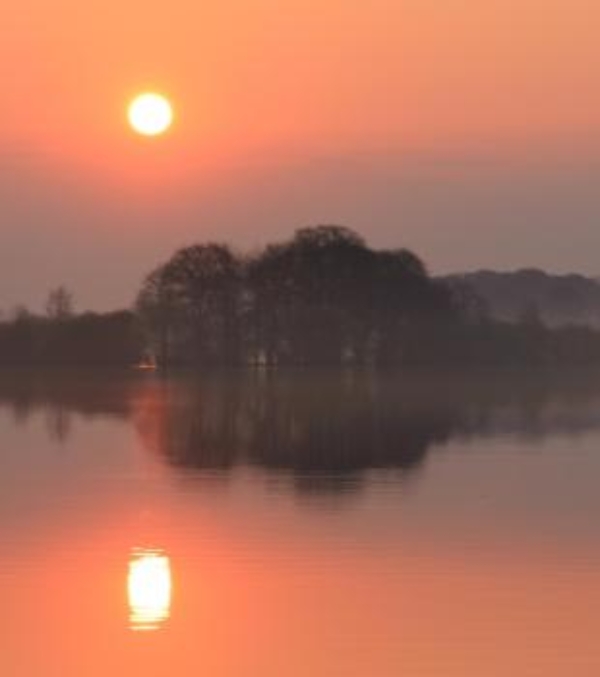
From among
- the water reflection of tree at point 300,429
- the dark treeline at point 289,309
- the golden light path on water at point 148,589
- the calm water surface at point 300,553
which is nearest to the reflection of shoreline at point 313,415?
the water reflection of tree at point 300,429

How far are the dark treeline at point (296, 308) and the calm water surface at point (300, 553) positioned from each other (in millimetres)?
55227

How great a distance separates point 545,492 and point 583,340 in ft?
267

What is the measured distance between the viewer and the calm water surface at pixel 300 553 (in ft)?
39.0

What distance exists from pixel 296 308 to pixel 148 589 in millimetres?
76245

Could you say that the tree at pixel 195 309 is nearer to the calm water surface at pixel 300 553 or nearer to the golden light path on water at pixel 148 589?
the calm water surface at pixel 300 553

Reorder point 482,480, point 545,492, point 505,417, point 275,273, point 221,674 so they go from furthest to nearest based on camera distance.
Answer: point 275,273 → point 505,417 → point 482,480 → point 545,492 → point 221,674

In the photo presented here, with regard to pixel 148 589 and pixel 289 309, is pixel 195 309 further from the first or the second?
pixel 148 589

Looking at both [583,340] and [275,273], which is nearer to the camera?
[275,273]

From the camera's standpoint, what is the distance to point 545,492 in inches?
→ 887

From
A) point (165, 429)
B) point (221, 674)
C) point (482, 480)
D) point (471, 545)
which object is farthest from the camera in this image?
point (165, 429)

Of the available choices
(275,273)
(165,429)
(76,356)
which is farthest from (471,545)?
(76,356)

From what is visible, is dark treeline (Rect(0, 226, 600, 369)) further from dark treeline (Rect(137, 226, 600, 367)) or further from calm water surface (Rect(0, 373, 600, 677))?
calm water surface (Rect(0, 373, 600, 677))

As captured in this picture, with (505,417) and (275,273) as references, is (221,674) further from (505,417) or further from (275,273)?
(275,273)

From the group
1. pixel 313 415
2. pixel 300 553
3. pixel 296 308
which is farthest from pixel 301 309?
pixel 300 553
